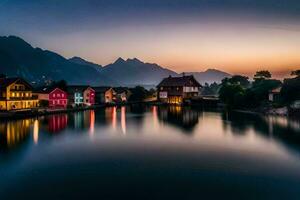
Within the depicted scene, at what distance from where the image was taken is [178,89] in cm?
7500

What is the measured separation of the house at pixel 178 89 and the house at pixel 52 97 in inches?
1138

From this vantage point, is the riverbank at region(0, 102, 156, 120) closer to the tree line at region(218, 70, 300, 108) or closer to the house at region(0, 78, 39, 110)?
the house at region(0, 78, 39, 110)

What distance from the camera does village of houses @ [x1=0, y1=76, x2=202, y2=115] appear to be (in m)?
49.3

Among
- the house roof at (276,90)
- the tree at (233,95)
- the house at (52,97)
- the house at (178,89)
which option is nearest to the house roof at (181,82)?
the house at (178,89)

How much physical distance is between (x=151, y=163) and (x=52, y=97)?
137 feet

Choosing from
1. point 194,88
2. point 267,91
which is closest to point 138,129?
point 267,91

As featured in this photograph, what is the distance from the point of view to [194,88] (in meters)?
77.7

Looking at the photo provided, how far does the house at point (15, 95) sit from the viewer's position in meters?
47.9

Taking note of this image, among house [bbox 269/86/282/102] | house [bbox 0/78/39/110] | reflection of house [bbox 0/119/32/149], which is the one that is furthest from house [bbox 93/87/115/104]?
house [bbox 269/86/282/102]

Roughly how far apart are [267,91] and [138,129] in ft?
104

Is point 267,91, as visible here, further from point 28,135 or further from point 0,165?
point 0,165

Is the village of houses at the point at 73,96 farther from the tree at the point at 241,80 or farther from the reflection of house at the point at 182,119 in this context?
the tree at the point at 241,80

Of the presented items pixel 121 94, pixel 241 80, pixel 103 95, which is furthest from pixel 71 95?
pixel 241 80

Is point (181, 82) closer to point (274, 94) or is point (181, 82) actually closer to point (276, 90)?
point (274, 94)
